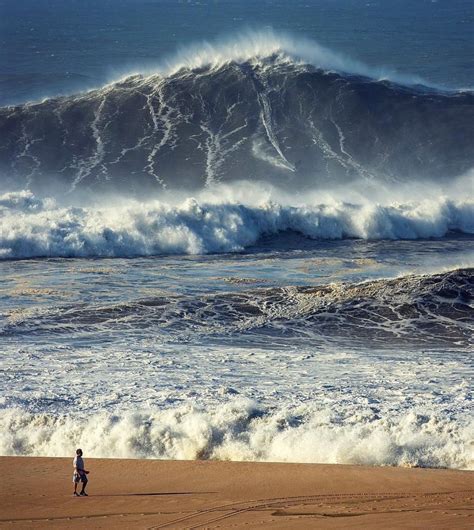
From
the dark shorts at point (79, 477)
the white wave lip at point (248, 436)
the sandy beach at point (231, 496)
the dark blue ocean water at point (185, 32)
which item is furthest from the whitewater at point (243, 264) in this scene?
the dark blue ocean water at point (185, 32)

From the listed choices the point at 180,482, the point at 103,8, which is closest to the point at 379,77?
the point at 180,482

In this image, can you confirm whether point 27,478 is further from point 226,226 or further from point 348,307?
point 226,226

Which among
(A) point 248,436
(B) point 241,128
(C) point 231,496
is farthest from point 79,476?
(B) point 241,128

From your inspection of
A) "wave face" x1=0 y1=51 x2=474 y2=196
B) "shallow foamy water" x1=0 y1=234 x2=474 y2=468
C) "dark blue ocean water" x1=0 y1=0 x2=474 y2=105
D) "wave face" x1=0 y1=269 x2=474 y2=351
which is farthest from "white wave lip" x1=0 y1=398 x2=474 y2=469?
"dark blue ocean water" x1=0 y1=0 x2=474 y2=105

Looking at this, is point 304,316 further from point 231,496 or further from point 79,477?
point 79,477

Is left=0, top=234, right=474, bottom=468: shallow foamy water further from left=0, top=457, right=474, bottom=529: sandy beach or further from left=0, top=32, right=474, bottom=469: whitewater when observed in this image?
left=0, top=457, right=474, bottom=529: sandy beach

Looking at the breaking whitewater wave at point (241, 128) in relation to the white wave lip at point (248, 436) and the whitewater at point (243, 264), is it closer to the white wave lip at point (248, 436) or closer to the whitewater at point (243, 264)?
the whitewater at point (243, 264)
